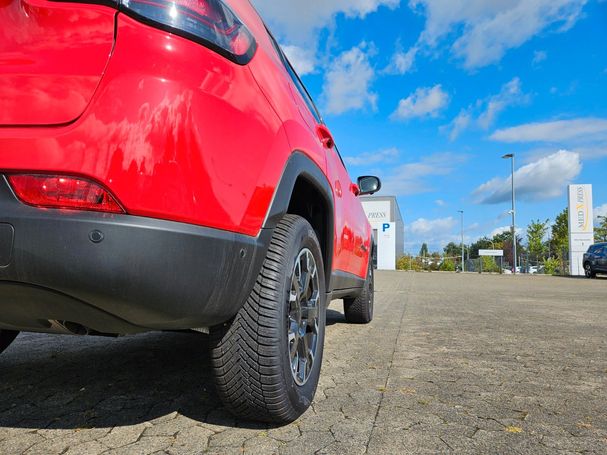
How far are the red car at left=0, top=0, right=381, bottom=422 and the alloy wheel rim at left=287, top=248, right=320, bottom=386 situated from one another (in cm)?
29

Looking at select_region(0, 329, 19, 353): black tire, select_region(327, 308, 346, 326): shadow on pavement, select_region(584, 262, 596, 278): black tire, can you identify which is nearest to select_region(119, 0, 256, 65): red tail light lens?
select_region(0, 329, 19, 353): black tire

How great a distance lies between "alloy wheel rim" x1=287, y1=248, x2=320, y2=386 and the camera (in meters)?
2.19

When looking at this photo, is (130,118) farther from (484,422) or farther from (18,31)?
(484,422)

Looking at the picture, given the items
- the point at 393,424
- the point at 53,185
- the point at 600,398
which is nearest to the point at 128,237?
the point at 53,185

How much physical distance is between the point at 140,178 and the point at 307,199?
1.34m

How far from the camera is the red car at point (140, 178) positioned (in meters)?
1.41

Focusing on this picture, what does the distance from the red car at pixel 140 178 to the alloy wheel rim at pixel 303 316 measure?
0.29 m

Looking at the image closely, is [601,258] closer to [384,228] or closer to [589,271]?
[589,271]

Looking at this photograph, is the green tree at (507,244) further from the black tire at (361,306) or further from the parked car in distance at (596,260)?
the black tire at (361,306)

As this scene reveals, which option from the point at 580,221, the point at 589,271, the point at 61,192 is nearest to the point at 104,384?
the point at 61,192

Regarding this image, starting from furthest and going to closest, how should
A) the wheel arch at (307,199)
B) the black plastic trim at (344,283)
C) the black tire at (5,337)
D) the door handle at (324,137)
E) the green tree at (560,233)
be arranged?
the green tree at (560,233)
the black plastic trim at (344,283)
the door handle at (324,137)
the black tire at (5,337)
the wheel arch at (307,199)

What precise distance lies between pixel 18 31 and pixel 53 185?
546 mm

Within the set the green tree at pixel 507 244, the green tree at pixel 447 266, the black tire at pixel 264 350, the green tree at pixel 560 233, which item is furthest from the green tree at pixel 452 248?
the black tire at pixel 264 350

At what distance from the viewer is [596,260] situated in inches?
908
